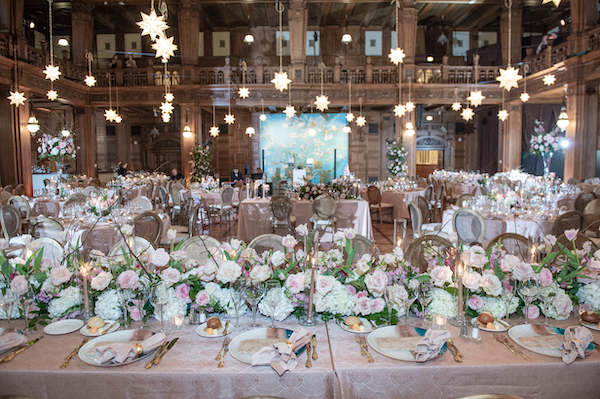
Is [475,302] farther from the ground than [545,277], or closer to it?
closer to it

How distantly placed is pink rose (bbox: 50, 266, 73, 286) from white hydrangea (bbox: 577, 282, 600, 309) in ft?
8.76

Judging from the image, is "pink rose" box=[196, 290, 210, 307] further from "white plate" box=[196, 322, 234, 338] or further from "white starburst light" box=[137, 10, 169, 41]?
"white starburst light" box=[137, 10, 169, 41]

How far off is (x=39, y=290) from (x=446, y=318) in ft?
6.86

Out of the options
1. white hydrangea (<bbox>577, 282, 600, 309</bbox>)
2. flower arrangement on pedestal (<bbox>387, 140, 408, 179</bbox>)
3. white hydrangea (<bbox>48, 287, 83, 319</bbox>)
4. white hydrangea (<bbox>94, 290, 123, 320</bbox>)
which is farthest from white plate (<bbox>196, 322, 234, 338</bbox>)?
flower arrangement on pedestal (<bbox>387, 140, 408, 179</bbox>)

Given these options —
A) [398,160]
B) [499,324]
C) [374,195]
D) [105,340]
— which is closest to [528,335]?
[499,324]

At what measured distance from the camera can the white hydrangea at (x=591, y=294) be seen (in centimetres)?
206

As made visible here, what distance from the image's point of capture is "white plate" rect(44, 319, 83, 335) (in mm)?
1890

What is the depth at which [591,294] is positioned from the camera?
2.08 meters

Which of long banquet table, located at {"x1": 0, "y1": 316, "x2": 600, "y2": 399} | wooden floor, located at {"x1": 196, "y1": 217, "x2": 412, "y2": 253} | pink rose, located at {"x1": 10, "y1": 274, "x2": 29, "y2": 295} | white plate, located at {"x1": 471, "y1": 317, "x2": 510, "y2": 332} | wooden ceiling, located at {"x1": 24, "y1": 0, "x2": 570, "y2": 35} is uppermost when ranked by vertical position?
wooden ceiling, located at {"x1": 24, "y1": 0, "x2": 570, "y2": 35}

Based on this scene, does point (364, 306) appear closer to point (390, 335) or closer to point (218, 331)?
point (390, 335)

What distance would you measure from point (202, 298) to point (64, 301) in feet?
2.39

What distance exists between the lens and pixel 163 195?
9.69 metres

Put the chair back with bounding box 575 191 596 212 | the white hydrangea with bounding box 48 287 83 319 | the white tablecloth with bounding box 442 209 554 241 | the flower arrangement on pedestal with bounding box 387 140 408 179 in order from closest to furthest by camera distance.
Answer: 1. the white hydrangea with bounding box 48 287 83 319
2. the white tablecloth with bounding box 442 209 554 241
3. the chair back with bounding box 575 191 596 212
4. the flower arrangement on pedestal with bounding box 387 140 408 179

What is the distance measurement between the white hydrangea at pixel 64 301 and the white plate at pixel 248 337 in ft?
3.02
